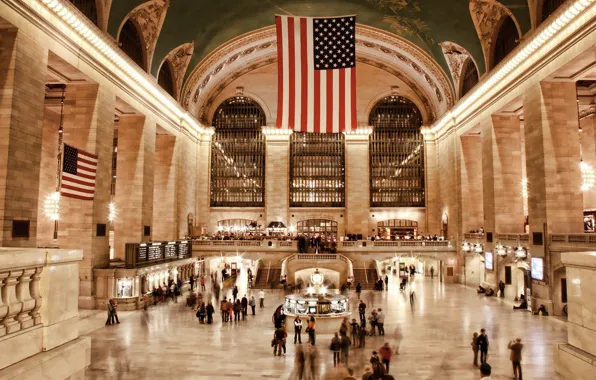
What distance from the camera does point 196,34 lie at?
27.6 meters

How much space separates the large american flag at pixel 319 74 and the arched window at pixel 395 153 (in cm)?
2202

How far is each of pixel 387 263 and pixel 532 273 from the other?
17704 mm

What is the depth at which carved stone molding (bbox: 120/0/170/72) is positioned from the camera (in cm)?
Result: 2228

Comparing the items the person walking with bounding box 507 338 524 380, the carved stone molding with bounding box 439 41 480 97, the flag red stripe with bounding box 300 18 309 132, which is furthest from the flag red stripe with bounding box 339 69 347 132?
the carved stone molding with bounding box 439 41 480 97

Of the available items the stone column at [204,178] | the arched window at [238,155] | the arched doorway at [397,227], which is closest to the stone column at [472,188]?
the arched doorway at [397,227]

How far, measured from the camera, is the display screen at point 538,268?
60.0 ft

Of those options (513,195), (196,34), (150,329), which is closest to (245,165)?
(196,34)

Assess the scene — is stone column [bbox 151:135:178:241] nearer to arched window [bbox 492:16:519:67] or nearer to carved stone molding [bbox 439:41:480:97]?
carved stone molding [bbox 439:41:480:97]

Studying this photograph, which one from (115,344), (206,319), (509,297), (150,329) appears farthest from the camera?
(509,297)

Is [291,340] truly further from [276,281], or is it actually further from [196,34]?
[196,34]

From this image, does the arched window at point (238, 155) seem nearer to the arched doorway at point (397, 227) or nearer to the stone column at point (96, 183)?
the arched doorway at point (397, 227)

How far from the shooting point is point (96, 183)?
61.9ft

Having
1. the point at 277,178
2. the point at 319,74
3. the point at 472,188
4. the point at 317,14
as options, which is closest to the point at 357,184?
the point at 277,178

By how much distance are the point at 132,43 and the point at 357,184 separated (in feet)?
65.5
